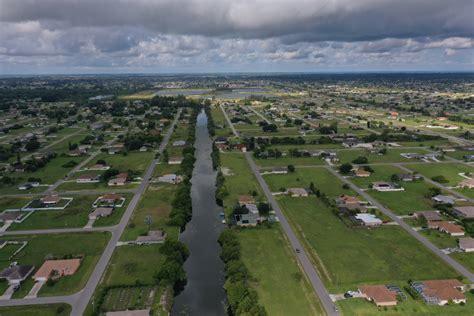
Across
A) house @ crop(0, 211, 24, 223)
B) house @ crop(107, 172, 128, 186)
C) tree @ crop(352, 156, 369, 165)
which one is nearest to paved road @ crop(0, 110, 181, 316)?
house @ crop(0, 211, 24, 223)

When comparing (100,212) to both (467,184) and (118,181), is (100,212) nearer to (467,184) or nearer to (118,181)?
(118,181)

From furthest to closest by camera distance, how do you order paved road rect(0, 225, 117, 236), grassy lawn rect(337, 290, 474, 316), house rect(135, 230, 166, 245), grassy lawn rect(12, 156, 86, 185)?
grassy lawn rect(12, 156, 86, 185) → paved road rect(0, 225, 117, 236) → house rect(135, 230, 166, 245) → grassy lawn rect(337, 290, 474, 316)

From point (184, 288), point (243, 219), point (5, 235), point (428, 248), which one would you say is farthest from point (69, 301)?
point (428, 248)

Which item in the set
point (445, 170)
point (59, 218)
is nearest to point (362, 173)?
point (445, 170)

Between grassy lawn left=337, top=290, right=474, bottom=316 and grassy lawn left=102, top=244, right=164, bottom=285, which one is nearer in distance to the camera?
grassy lawn left=337, top=290, right=474, bottom=316

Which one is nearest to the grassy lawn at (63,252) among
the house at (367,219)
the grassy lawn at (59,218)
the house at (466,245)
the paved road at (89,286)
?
the paved road at (89,286)

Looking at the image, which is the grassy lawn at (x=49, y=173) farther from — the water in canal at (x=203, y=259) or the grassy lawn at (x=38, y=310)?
the grassy lawn at (x=38, y=310)

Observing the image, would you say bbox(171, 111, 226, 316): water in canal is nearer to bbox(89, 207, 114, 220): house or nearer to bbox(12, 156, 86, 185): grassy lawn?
bbox(89, 207, 114, 220): house

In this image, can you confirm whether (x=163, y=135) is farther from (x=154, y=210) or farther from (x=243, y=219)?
(x=243, y=219)
